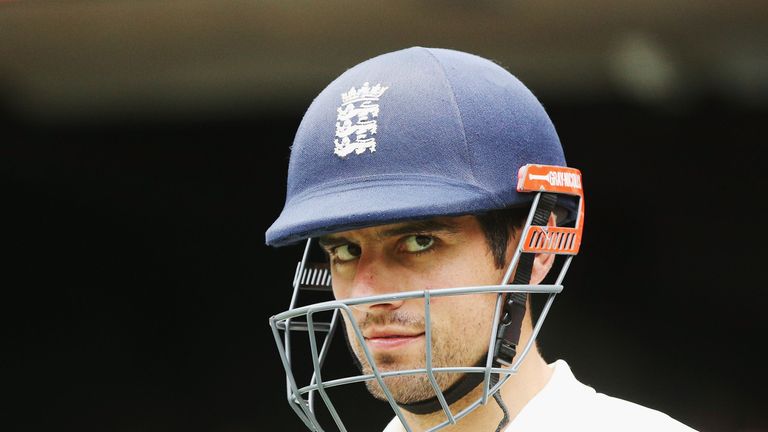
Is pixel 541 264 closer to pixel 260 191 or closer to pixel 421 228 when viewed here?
pixel 421 228

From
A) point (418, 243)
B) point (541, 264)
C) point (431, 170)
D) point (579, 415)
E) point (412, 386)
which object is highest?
point (431, 170)

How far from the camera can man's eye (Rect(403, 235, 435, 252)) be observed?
1.88 metres

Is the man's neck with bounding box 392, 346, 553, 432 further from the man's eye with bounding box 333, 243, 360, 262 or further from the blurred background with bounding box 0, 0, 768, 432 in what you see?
the blurred background with bounding box 0, 0, 768, 432

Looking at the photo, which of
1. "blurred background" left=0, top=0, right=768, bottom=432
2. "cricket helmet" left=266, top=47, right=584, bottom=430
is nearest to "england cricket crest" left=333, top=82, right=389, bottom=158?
"cricket helmet" left=266, top=47, right=584, bottom=430

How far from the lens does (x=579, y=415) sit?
1843 mm

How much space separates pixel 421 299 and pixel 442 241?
113 millimetres

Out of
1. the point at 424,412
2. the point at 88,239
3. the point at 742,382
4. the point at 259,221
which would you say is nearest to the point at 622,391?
the point at 742,382

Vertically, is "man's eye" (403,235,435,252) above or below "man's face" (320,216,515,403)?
above

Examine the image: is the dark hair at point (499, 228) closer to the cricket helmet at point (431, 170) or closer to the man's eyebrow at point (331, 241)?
the cricket helmet at point (431, 170)

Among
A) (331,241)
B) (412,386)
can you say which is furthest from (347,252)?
(412,386)

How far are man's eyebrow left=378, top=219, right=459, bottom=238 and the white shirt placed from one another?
1.13 ft

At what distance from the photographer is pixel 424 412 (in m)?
1.90

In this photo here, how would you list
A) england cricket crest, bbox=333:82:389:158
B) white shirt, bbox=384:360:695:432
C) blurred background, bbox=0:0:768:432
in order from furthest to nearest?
blurred background, bbox=0:0:768:432
england cricket crest, bbox=333:82:389:158
white shirt, bbox=384:360:695:432

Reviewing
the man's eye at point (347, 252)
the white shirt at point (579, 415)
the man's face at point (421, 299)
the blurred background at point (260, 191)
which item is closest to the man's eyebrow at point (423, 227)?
the man's face at point (421, 299)
